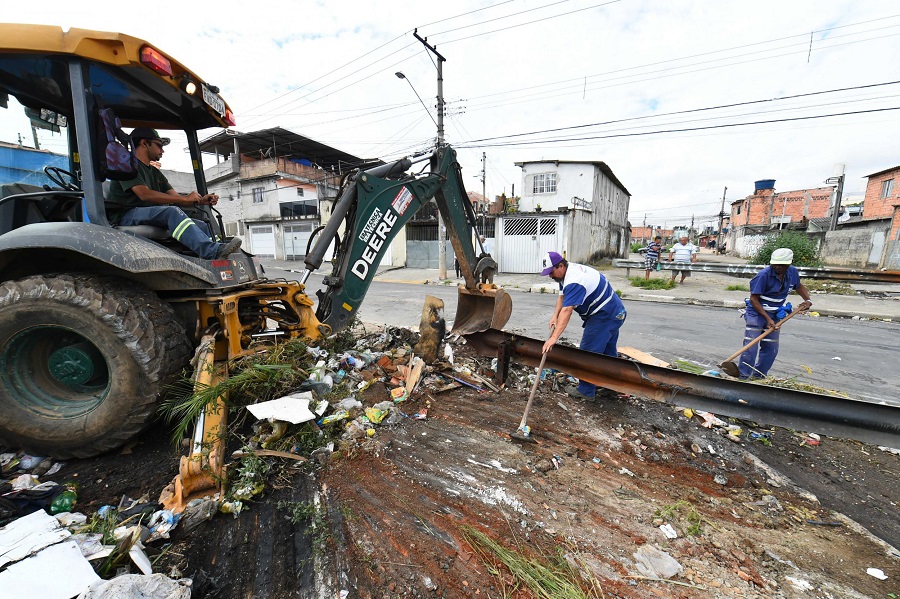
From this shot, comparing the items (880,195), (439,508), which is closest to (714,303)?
(439,508)


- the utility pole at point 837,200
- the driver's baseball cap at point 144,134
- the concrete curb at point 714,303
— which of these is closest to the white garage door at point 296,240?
the concrete curb at point 714,303

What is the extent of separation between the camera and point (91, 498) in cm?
226

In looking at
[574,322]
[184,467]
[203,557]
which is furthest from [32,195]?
[574,322]

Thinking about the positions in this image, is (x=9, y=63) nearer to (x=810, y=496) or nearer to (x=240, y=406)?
(x=240, y=406)

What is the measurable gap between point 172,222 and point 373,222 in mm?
1553

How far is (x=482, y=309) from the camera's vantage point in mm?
4520

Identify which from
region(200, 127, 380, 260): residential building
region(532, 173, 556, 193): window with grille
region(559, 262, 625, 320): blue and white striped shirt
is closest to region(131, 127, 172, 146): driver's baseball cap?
region(559, 262, 625, 320): blue and white striped shirt

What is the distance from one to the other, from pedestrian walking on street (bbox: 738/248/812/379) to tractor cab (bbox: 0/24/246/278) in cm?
564

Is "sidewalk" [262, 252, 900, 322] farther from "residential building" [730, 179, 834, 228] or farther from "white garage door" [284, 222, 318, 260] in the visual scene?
"residential building" [730, 179, 834, 228]

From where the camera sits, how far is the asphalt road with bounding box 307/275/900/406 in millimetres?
4617

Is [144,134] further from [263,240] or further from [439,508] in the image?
[263,240]

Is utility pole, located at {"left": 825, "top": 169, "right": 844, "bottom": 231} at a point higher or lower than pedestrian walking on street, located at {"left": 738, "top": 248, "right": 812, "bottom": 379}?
higher

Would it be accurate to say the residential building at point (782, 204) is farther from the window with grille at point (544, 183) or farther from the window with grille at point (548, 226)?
the window with grille at point (548, 226)

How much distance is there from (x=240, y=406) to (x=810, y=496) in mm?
3846
